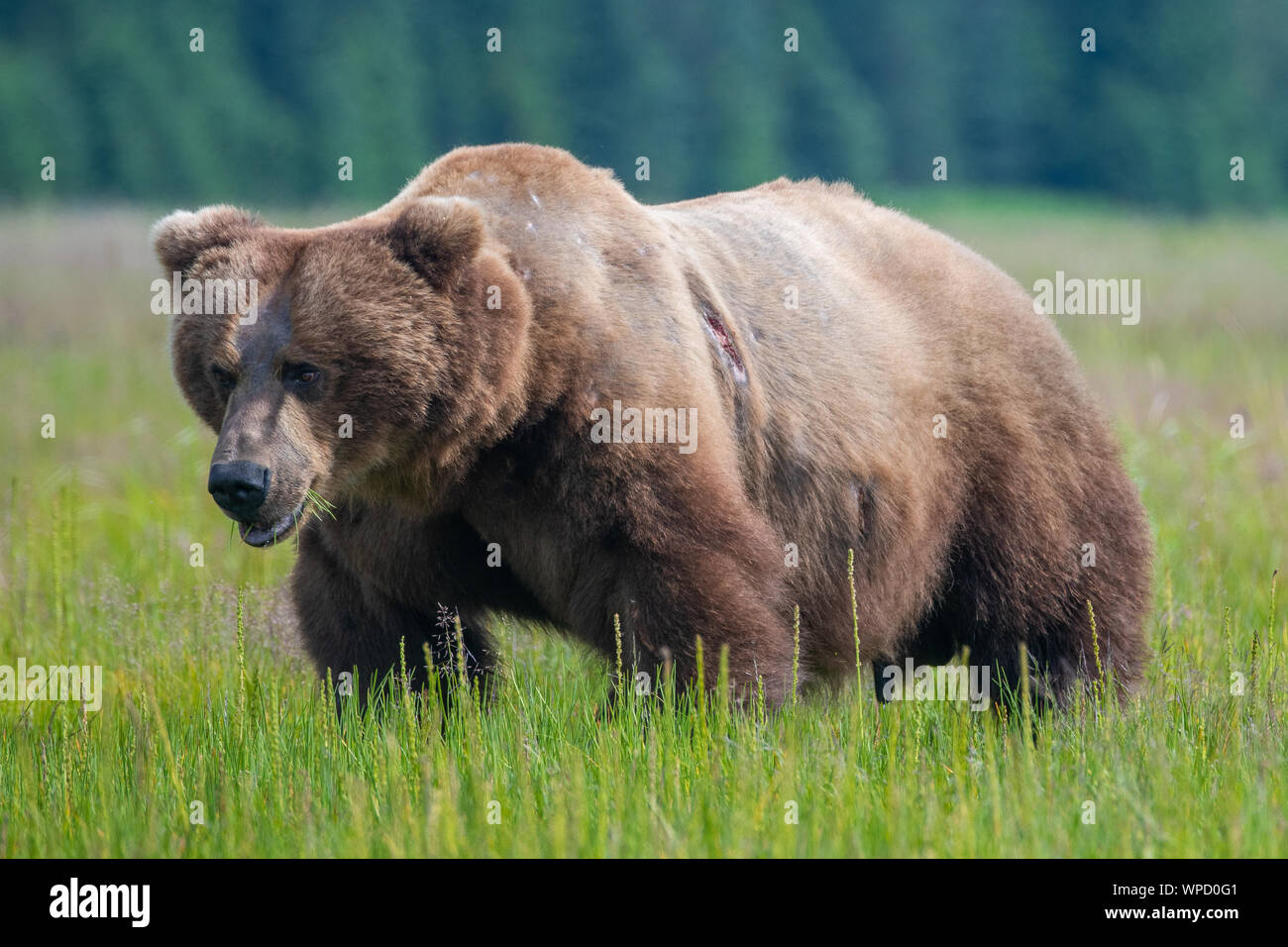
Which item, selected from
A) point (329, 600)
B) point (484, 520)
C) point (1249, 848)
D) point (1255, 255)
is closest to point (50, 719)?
point (329, 600)

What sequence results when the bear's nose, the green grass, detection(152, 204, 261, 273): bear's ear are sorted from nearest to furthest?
the green grass, the bear's nose, detection(152, 204, 261, 273): bear's ear

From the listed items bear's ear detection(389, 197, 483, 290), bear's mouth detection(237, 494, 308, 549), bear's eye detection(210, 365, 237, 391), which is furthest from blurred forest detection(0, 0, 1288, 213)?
bear's mouth detection(237, 494, 308, 549)

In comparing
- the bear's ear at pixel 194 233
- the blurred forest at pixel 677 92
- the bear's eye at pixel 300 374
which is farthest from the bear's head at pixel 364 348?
the blurred forest at pixel 677 92

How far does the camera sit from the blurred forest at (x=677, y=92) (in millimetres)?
44531

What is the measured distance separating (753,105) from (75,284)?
3295 cm

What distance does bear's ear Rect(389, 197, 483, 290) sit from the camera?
452cm

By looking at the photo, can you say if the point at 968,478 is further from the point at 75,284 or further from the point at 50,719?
the point at 75,284

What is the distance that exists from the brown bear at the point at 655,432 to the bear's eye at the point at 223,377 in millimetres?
19

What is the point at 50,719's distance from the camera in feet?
17.3

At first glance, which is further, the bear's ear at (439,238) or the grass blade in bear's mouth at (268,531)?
the bear's ear at (439,238)

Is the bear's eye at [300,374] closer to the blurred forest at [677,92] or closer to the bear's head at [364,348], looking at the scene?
the bear's head at [364,348]

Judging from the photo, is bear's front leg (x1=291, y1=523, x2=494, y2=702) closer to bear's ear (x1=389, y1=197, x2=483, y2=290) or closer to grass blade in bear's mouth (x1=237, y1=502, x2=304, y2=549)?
grass blade in bear's mouth (x1=237, y1=502, x2=304, y2=549)

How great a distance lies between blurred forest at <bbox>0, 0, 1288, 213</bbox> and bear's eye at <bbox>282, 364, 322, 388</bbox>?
39.3 meters

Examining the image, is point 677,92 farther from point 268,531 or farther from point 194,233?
point 268,531
